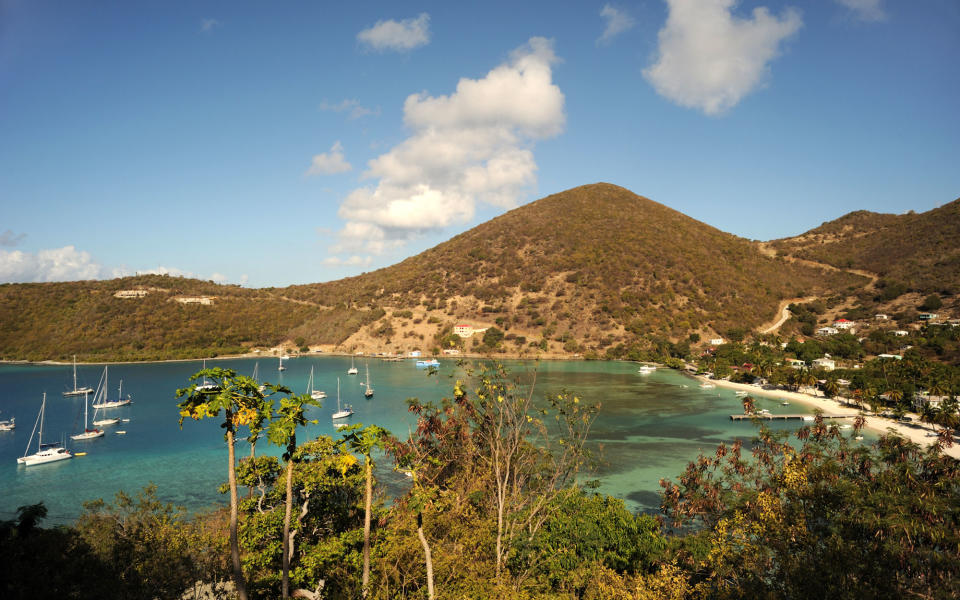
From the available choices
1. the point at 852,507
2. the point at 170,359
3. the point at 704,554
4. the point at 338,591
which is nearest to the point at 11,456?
the point at 338,591

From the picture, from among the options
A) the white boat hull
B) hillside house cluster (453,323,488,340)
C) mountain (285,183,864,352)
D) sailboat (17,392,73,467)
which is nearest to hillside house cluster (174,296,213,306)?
mountain (285,183,864,352)

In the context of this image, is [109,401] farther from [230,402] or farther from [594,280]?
[594,280]

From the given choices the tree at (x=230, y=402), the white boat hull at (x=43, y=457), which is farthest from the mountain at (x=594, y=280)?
the tree at (x=230, y=402)

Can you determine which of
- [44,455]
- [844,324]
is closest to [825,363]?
[844,324]

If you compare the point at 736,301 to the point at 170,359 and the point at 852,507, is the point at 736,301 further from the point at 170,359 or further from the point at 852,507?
the point at 170,359

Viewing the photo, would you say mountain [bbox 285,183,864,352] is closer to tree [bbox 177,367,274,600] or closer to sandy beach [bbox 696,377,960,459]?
sandy beach [bbox 696,377,960,459]

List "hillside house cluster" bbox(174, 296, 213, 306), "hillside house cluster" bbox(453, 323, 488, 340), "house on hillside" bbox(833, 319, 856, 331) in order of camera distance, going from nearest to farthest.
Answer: "house on hillside" bbox(833, 319, 856, 331) < "hillside house cluster" bbox(453, 323, 488, 340) < "hillside house cluster" bbox(174, 296, 213, 306)
